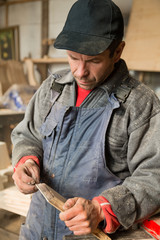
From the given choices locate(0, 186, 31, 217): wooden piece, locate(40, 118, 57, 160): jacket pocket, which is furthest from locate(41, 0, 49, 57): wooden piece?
locate(40, 118, 57, 160): jacket pocket

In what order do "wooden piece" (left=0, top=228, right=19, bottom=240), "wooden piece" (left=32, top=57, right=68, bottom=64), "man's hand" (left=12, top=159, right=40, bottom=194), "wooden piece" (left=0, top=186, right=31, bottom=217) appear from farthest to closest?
"wooden piece" (left=32, top=57, right=68, bottom=64) < "wooden piece" (left=0, top=186, right=31, bottom=217) < "wooden piece" (left=0, top=228, right=19, bottom=240) < "man's hand" (left=12, top=159, right=40, bottom=194)

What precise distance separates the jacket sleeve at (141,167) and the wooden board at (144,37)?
2.39m

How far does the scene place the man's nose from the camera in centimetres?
105

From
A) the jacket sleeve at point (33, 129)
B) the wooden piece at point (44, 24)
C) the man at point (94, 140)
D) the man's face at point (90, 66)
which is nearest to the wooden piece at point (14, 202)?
the man at point (94, 140)

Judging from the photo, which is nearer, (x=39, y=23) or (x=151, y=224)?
(x=151, y=224)

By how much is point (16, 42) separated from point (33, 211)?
4.57m

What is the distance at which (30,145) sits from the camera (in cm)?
133

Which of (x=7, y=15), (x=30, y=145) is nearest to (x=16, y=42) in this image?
(x=7, y=15)

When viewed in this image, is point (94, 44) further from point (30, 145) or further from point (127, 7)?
point (127, 7)

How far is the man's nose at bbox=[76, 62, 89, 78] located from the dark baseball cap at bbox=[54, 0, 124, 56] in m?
0.06

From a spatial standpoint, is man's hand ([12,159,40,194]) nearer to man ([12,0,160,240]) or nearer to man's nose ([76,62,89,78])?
man ([12,0,160,240])

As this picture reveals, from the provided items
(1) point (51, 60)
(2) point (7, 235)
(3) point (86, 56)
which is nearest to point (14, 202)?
(2) point (7, 235)

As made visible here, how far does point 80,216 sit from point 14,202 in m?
0.97

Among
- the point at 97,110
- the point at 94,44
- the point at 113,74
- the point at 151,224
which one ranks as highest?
the point at 94,44
